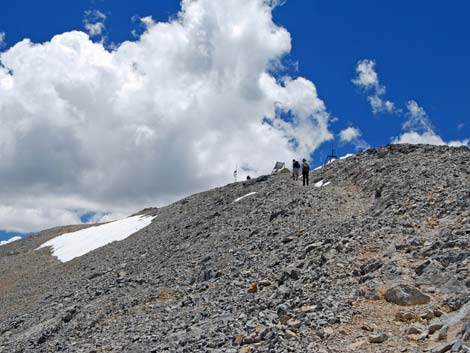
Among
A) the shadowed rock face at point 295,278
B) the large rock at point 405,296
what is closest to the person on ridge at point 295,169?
the shadowed rock face at point 295,278

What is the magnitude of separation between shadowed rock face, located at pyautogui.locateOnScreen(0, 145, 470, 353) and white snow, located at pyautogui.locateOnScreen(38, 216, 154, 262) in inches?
389

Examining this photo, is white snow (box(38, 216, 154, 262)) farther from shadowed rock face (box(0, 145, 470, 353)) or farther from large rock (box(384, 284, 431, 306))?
large rock (box(384, 284, 431, 306))

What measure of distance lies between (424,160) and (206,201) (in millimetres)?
20095

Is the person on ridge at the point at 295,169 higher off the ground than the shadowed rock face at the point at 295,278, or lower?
higher

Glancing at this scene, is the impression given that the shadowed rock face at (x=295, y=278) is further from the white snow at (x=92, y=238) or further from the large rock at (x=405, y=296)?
the white snow at (x=92, y=238)

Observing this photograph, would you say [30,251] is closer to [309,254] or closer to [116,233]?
[116,233]

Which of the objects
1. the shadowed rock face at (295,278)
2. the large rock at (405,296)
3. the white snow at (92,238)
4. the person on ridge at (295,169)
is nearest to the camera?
Result: the shadowed rock face at (295,278)

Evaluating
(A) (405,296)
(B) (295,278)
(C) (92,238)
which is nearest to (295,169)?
(B) (295,278)

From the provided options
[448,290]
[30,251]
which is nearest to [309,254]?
[448,290]

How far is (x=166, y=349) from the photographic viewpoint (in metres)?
15.2

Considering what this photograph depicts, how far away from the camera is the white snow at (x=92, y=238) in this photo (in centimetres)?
4781

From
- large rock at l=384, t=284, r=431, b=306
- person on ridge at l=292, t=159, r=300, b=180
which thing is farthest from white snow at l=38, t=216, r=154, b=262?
large rock at l=384, t=284, r=431, b=306

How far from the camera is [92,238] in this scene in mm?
51281

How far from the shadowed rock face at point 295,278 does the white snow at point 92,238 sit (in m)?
9.88
